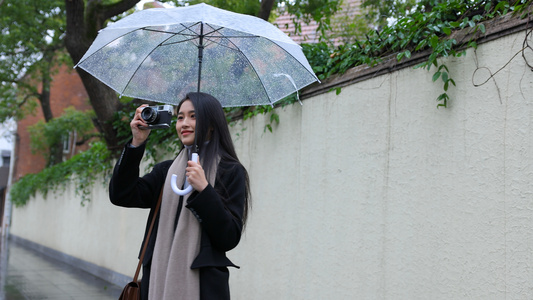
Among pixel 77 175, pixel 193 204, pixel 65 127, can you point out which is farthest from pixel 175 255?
pixel 65 127

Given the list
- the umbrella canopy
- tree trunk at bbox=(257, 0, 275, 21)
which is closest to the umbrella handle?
the umbrella canopy

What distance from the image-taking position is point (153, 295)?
8.92 ft

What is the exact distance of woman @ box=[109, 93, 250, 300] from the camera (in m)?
2.63

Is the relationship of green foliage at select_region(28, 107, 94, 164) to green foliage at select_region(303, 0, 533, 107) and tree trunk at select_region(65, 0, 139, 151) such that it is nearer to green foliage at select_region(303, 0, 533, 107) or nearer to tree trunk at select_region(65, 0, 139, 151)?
tree trunk at select_region(65, 0, 139, 151)

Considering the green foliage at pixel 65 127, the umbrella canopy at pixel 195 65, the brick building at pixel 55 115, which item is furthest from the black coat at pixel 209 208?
the brick building at pixel 55 115

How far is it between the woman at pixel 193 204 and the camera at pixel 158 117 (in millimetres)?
39

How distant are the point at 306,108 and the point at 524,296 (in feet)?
10.1

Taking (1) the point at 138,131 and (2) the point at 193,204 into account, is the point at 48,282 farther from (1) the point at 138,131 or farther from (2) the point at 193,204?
(2) the point at 193,204

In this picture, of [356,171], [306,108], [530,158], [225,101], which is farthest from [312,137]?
[530,158]

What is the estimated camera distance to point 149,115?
2900mm

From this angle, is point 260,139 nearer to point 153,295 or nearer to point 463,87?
point 463,87

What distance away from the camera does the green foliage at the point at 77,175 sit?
11974 mm

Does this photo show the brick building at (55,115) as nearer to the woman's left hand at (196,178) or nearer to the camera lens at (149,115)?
the camera lens at (149,115)

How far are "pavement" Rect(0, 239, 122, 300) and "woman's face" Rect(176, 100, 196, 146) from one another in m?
6.94
